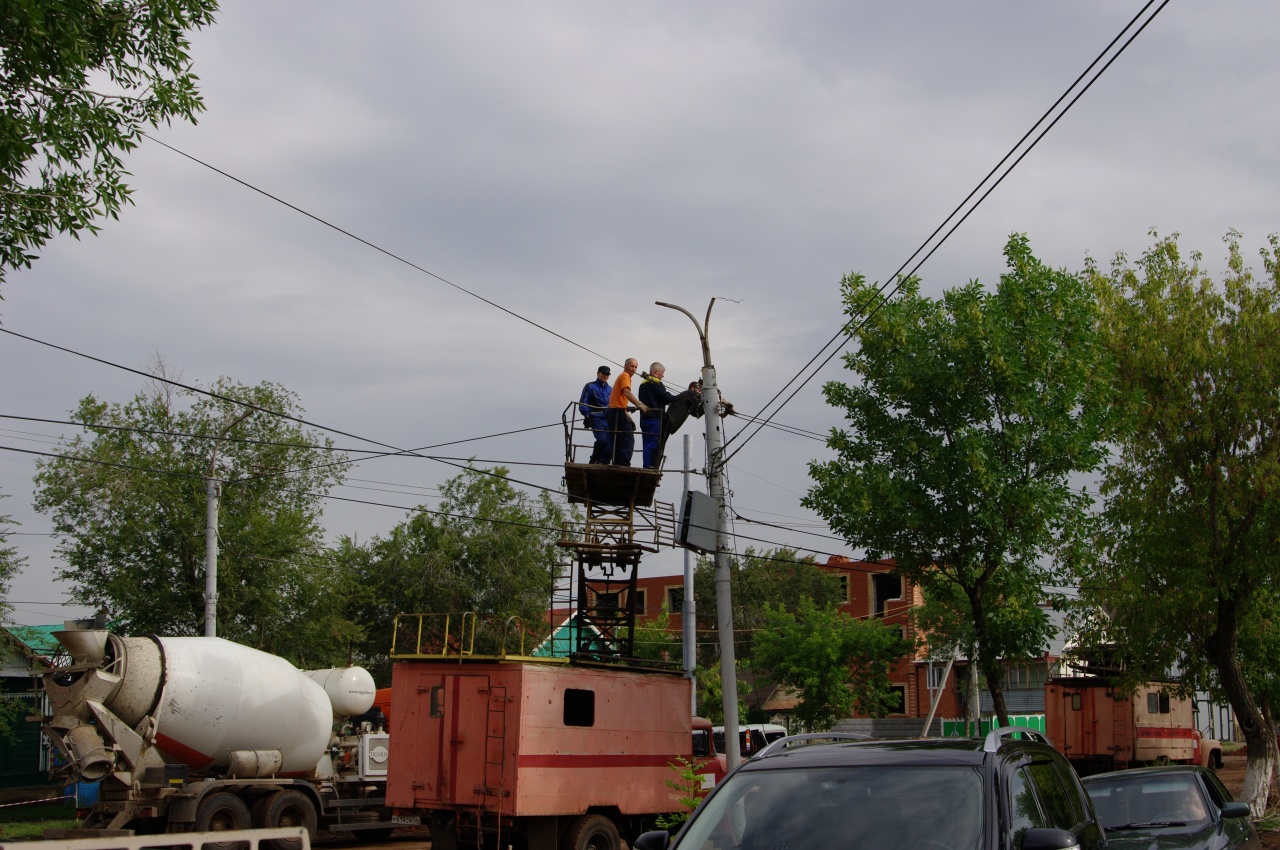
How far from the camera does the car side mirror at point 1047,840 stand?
527cm

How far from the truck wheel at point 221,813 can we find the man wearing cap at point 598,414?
8.00m

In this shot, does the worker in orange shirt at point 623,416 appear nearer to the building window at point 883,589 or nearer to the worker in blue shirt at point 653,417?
the worker in blue shirt at point 653,417

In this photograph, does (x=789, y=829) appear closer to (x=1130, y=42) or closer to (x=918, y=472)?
(x=1130, y=42)

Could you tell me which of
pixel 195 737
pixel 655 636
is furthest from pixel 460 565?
pixel 195 737

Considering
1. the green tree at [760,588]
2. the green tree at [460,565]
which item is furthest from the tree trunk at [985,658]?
the green tree at [760,588]

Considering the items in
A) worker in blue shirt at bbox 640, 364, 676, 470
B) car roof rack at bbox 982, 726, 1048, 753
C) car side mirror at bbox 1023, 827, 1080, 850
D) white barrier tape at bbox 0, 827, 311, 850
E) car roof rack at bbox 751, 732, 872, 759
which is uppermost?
worker in blue shirt at bbox 640, 364, 676, 470

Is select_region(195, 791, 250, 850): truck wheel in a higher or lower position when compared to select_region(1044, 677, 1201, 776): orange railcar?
lower

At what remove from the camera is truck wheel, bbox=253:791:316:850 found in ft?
61.5

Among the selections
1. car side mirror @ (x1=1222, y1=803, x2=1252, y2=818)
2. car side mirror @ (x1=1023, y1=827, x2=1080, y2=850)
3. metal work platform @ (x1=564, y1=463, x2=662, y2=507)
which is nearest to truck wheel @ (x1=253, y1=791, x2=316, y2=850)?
metal work platform @ (x1=564, y1=463, x2=662, y2=507)

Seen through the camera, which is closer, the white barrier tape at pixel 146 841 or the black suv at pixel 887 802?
the black suv at pixel 887 802

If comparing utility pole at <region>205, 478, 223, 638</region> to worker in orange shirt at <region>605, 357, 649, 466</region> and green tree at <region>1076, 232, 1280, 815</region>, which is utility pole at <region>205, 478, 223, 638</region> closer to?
worker in orange shirt at <region>605, 357, 649, 466</region>

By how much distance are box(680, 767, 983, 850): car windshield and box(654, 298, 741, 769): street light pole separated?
31.1 ft

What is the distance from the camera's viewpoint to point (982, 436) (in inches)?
690

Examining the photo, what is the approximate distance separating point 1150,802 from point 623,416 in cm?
1098
